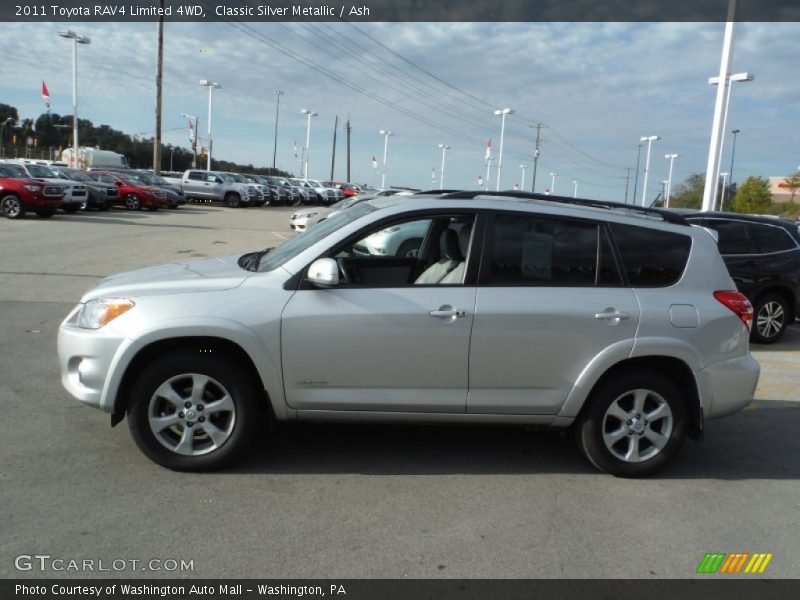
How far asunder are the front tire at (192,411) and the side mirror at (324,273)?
0.74 meters

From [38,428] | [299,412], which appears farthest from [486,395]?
[38,428]

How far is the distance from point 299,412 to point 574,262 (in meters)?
2.06

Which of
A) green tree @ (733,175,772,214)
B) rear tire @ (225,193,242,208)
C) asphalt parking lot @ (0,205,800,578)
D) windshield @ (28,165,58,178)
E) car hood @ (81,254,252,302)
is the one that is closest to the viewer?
asphalt parking lot @ (0,205,800,578)

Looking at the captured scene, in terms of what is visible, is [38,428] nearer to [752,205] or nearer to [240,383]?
[240,383]

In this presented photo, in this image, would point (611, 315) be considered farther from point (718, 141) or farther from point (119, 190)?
point (119, 190)

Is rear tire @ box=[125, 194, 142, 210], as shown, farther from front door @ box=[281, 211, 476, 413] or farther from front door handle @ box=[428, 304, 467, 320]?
front door handle @ box=[428, 304, 467, 320]

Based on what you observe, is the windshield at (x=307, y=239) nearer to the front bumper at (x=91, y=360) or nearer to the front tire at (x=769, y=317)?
the front bumper at (x=91, y=360)

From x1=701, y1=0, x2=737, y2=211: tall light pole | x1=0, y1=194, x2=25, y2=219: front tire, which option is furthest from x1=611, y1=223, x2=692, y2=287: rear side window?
x1=0, y1=194, x2=25, y2=219: front tire

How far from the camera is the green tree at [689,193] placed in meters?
74.8

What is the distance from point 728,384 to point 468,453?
6.02 ft

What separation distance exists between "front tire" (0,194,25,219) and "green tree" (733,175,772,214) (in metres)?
70.5

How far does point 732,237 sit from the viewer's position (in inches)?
393

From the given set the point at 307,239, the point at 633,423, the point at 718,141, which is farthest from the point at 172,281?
the point at 718,141

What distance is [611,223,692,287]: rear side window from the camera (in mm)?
4664
